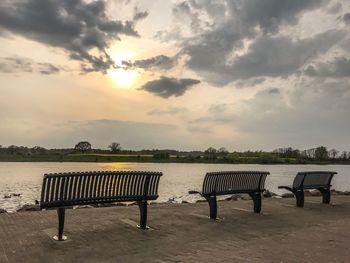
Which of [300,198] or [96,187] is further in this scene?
[300,198]

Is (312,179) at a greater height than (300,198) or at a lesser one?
greater

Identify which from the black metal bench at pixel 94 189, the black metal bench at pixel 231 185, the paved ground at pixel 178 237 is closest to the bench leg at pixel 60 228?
the black metal bench at pixel 94 189

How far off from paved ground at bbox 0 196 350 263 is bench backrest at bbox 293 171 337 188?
63.3 inches

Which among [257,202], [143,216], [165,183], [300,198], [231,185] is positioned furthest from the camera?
[165,183]

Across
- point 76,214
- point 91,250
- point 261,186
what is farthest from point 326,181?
point 91,250

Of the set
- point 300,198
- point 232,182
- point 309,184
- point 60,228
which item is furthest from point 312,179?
point 60,228

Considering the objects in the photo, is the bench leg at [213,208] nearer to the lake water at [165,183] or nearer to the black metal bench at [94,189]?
the black metal bench at [94,189]

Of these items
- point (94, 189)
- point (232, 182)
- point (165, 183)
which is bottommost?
point (165, 183)

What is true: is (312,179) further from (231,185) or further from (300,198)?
(231,185)

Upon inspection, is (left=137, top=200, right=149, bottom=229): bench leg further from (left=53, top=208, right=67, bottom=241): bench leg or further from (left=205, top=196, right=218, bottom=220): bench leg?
(left=205, top=196, right=218, bottom=220): bench leg

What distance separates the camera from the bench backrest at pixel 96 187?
7.73 m

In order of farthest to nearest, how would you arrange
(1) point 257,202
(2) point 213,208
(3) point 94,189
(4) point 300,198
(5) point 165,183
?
(5) point 165,183 → (4) point 300,198 → (1) point 257,202 → (2) point 213,208 → (3) point 94,189

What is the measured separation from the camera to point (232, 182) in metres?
11.1

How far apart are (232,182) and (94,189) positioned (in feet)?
13.4
